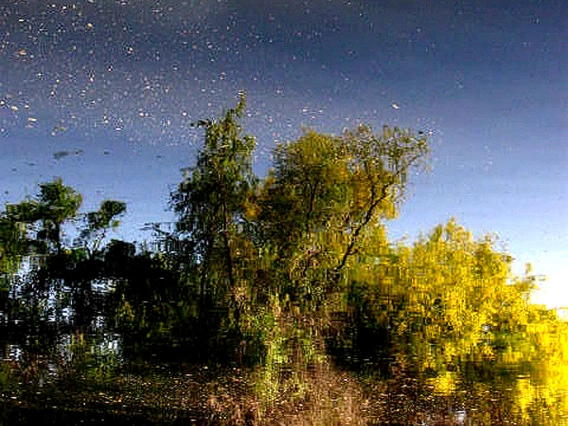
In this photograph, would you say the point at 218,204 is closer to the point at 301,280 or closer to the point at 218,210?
the point at 218,210

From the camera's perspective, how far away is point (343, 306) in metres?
11.6

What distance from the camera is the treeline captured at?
10.4 metres

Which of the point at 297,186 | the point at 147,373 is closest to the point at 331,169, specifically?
the point at 297,186

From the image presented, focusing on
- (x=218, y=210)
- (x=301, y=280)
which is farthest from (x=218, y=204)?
(x=301, y=280)

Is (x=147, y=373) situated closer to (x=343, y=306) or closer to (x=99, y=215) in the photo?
(x=343, y=306)

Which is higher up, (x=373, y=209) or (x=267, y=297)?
(x=373, y=209)

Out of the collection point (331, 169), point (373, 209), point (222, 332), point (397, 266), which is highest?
point (331, 169)

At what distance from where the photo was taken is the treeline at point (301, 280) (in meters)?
10.4

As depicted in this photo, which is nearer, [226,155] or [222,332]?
[222,332]

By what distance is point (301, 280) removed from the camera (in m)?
11.1

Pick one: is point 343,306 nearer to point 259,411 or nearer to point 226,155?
point 226,155

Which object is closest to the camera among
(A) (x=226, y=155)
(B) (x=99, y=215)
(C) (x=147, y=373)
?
(C) (x=147, y=373)

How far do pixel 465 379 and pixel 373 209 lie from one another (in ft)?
18.5

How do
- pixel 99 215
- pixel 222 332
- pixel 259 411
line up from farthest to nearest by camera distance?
1. pixel 99 215
2. pixel 222 332
3. pixel 259 411
